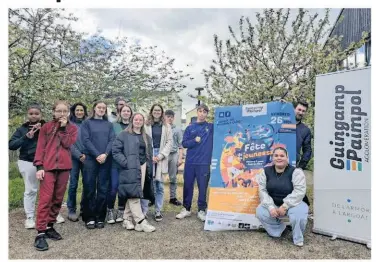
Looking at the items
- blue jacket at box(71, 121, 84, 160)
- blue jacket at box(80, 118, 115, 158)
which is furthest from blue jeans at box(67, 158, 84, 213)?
blue jacket at box(80, 118, 115, 158)

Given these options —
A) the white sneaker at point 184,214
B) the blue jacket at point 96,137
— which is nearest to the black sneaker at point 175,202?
the white sneaker at point 184,214

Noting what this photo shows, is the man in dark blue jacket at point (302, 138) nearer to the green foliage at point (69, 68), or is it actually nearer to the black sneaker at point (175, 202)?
the black sneaker at point (175, 202)

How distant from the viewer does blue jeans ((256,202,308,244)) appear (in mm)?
3246

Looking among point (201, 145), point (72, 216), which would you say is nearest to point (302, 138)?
point (201, 145)

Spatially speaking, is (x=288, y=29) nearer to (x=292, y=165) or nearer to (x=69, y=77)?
(x=292, y=165)

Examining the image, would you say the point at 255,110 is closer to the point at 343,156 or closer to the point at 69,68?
the point at 343,156

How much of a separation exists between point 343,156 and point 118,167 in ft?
7.83

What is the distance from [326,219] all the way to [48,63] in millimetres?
5040

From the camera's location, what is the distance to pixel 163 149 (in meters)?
4.09

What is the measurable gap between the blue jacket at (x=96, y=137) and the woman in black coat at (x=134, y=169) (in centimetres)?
17

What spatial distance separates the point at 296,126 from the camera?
3.85 metres

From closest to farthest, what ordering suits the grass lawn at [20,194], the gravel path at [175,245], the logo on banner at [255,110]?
the gravel path at [175,245] < the logo on banner at [255,110] < the grass lawn at [20,194]

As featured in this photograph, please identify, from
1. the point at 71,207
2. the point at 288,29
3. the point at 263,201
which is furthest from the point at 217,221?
the point at 288,29

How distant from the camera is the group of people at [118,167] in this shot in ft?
10.8
